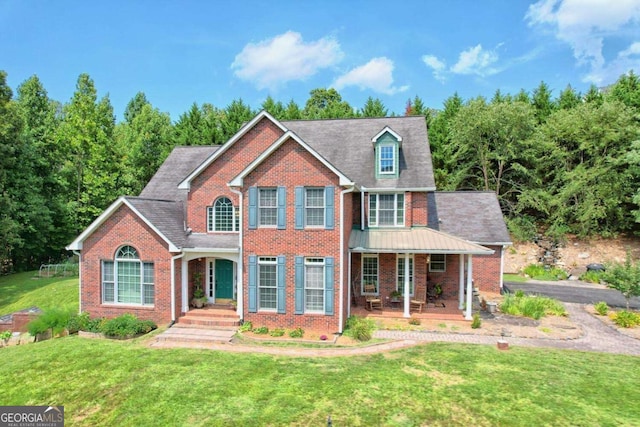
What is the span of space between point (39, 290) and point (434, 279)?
25.8 meters

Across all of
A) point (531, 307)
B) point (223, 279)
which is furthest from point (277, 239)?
point (531, 307)

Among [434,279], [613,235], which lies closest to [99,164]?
[434,279]

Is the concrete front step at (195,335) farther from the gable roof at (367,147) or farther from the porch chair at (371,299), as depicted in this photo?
the gable roof at (367,147)

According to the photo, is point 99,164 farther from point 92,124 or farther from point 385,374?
point 385,374

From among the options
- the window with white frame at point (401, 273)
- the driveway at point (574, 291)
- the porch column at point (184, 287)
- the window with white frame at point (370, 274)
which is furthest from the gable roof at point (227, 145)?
the driveway at point (574, 291)

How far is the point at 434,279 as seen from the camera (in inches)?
782

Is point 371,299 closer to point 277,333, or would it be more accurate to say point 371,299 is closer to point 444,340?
point 444,340

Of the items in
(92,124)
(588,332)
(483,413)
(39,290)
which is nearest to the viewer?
(483,413)

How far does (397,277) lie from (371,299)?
1.80 metres

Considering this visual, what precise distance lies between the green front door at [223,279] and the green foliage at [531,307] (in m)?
13.7

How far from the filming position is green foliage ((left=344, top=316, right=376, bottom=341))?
13961 millimetres

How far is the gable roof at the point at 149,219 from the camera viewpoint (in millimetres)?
15609

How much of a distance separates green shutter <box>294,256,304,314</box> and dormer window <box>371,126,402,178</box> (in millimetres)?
6737

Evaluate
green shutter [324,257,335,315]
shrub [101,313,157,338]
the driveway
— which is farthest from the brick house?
the driveway
